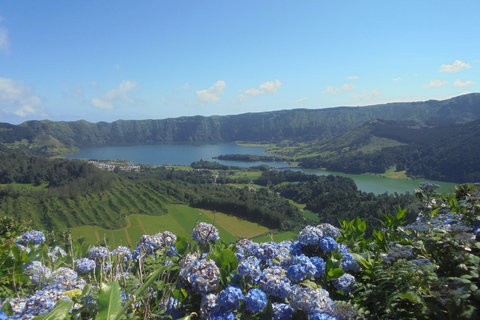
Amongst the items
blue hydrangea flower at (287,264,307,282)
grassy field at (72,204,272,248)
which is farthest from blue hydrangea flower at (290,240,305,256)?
grassy field at (72,204,272,248)

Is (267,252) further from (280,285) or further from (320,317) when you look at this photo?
(320,317)

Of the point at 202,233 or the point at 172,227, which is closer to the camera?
the point at 202,233

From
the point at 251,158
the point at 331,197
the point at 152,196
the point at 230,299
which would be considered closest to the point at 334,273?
the point at 230,299

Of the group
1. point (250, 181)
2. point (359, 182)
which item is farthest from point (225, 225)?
point (359, 182)

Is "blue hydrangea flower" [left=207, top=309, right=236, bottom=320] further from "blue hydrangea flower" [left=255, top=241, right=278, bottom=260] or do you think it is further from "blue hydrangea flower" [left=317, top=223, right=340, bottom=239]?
"blue hydrangea flower" [left=317, top=223, right=340, bottom=239]

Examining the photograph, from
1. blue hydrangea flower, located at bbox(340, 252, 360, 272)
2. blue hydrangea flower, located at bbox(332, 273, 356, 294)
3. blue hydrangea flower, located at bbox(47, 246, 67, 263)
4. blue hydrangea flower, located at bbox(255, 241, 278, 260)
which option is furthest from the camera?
blue hydrangea flower, located at bbox(47, 246, 67, 263)

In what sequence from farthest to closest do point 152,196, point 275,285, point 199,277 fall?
point 152,196 → point 275,285 → point 199,277

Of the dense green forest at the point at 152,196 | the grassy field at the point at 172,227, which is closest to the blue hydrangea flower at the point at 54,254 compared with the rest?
the dense green forest at the point at 152,196
